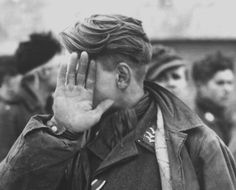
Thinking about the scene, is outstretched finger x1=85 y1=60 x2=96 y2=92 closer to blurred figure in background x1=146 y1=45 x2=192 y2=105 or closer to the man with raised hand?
the man with raised hand

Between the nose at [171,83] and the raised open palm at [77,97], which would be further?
the nose at [171,83]

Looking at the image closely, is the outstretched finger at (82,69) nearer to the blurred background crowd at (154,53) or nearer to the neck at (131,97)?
the neck at (131,97)

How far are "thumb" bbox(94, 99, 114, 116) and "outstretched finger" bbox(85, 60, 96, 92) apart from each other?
0.09 metres

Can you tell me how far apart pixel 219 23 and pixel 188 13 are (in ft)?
2.00

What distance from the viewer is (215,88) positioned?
25.5ft

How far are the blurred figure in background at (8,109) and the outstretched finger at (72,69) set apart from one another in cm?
278

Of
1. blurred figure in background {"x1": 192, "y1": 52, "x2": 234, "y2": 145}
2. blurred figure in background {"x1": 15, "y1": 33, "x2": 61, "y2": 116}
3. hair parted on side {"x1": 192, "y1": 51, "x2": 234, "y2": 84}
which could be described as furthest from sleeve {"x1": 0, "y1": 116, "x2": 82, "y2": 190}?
hair parted on side {"x1": 192, "y1": 51, "x2": 234, "y2": 84}

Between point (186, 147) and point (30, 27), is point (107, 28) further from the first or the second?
point (30, 27)

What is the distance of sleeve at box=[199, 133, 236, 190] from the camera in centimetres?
309

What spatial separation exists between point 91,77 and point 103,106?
0.15 m

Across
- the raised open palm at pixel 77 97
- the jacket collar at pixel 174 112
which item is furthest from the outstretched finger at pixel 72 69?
the jacket collar at pixel 174 112

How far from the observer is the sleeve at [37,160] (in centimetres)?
315

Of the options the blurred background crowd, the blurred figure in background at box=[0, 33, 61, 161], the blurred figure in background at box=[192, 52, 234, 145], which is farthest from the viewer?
the blurred figure in background at box=[192, 52, 234, 145]

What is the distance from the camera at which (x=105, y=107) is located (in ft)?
10.6
